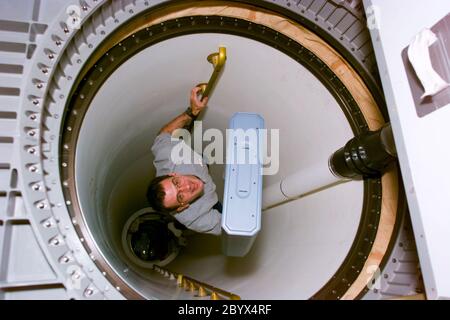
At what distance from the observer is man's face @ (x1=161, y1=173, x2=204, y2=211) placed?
1.56m

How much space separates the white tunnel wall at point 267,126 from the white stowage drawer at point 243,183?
0.23m

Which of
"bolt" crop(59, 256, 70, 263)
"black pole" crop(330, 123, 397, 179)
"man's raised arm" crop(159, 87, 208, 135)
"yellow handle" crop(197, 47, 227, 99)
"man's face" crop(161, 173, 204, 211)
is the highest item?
"yellow handle" crop(197, 47, 227, 99)

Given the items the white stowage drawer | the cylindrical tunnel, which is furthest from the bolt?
the white stowage drawer

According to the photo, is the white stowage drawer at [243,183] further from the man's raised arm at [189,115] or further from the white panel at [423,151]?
the white panel at [423,151]

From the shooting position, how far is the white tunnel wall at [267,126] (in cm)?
133

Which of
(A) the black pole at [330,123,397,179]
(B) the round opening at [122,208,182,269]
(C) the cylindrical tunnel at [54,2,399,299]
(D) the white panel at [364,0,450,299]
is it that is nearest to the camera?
(D) the white panel at [364,0,450,299]

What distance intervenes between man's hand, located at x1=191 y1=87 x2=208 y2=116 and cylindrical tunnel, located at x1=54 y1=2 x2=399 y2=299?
0.05 metres

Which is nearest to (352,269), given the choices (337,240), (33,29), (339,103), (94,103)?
(337,240)

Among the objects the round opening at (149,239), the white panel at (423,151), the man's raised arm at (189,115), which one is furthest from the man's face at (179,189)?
the white panel at (423,151)

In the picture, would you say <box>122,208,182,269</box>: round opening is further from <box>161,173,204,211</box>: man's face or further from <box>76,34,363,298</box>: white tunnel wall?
<box>161,173,204,211</box>: man's face

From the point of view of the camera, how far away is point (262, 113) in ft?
5.58

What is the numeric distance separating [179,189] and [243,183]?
1.16 ft

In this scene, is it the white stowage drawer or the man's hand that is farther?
the man's hand
